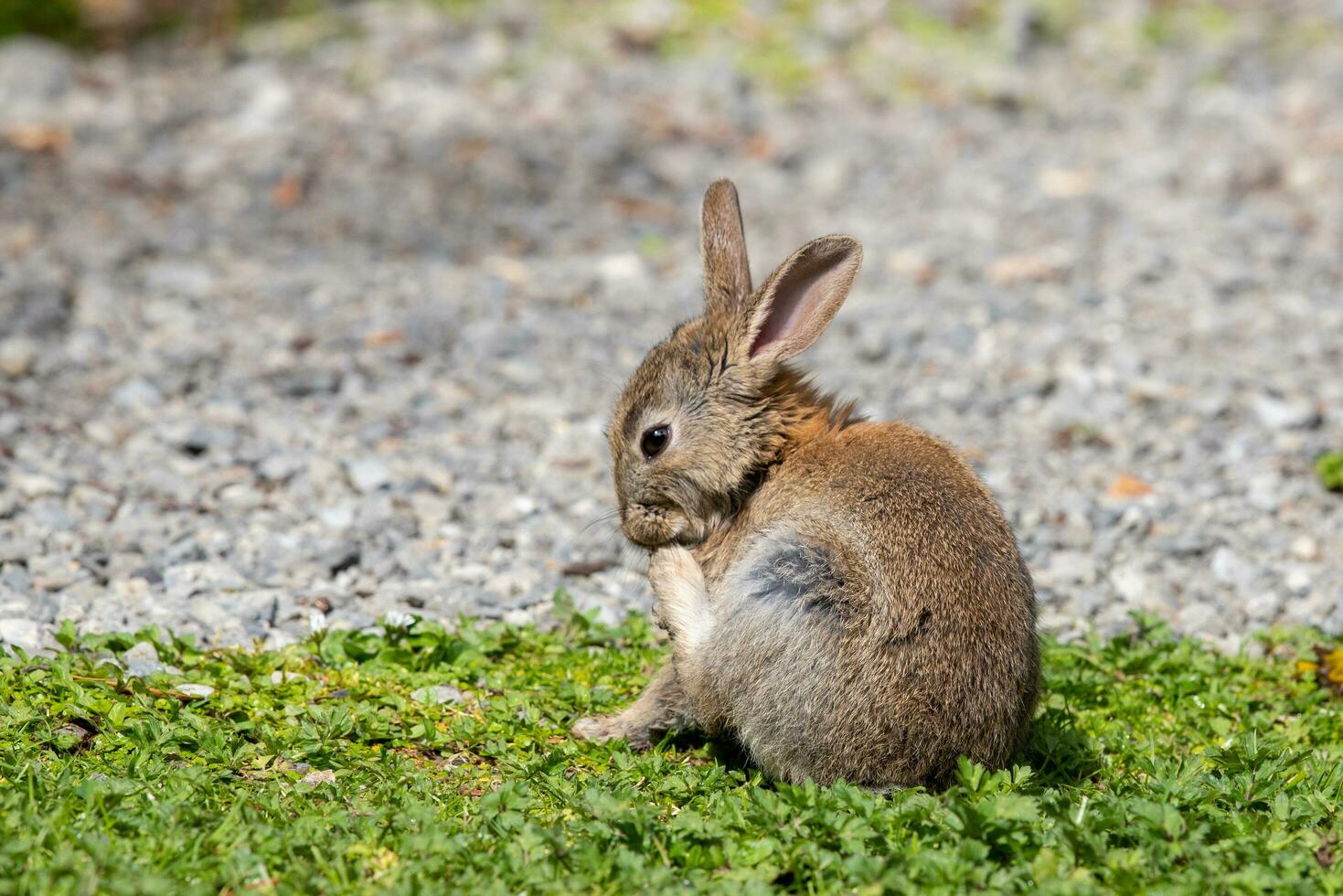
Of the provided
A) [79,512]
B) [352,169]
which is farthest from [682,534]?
[352,169]

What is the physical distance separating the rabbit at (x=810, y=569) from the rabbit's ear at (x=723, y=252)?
0.14 m

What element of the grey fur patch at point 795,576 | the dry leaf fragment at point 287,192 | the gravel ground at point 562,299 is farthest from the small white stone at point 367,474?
the dry leaf fragment at point 287,192

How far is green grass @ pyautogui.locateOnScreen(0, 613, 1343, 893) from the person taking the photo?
158 inches

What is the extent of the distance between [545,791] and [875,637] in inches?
46.6

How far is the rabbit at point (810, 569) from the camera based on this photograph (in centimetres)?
466

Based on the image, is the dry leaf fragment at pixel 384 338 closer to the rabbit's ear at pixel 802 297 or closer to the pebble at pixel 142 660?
the pebble at pixel 142 660

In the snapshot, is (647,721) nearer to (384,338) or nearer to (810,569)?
(810,569)

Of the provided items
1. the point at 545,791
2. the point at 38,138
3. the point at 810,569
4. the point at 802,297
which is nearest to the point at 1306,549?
the point at 802,297

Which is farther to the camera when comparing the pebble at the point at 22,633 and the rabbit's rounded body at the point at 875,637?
the pebble at the point at 22,633

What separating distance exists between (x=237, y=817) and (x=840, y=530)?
208 cm

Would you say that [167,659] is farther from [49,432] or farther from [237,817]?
[49,432]

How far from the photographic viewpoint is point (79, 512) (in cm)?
687

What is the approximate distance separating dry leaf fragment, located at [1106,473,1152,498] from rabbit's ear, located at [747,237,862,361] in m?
2.95

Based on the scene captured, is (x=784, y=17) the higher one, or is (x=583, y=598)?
(x=784, y=17)
